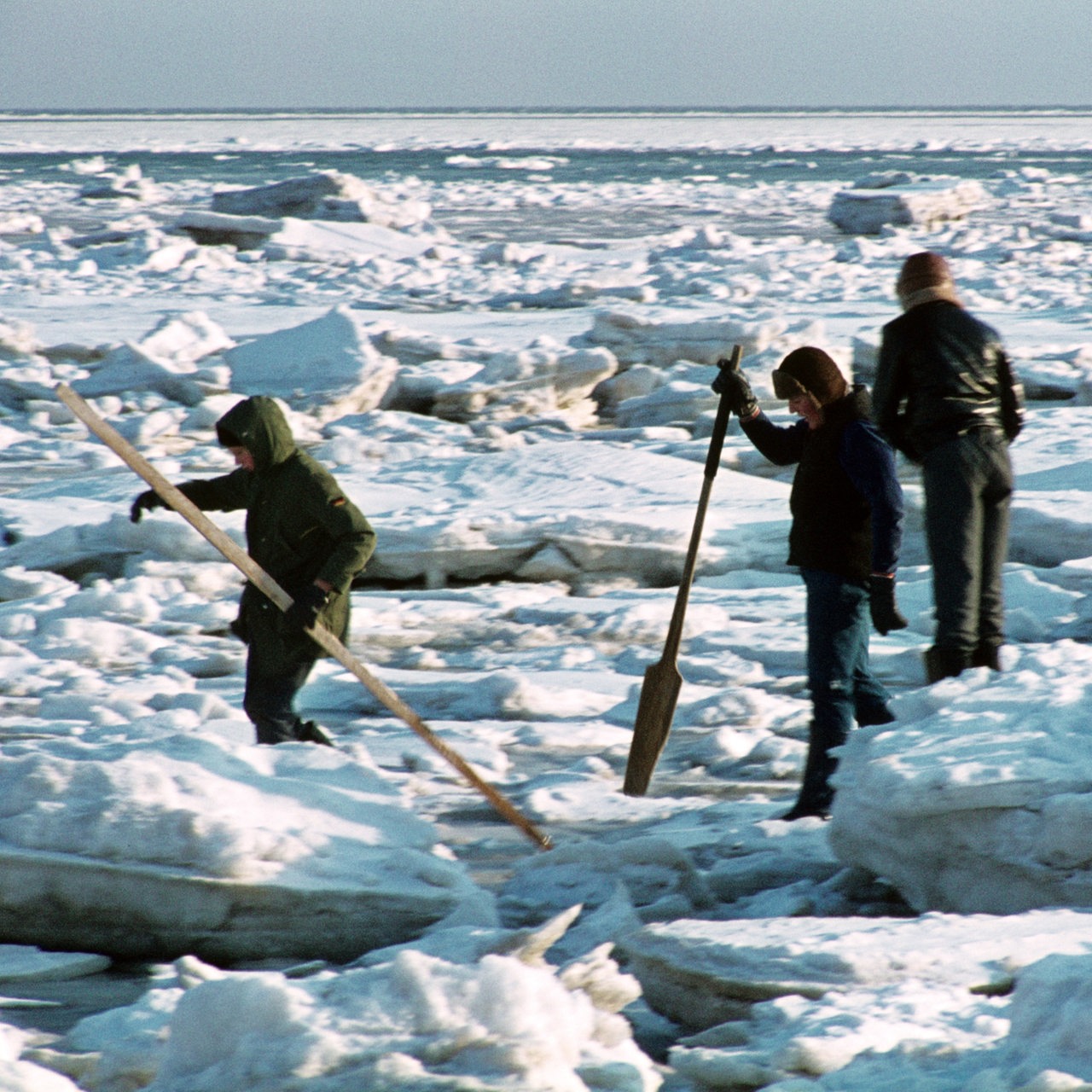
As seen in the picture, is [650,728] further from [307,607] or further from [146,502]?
[146,502]

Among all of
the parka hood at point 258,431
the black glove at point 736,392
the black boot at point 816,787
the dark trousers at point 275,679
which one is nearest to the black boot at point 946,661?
the black boot at point 816,787

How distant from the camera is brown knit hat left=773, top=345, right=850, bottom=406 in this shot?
383 centimetres

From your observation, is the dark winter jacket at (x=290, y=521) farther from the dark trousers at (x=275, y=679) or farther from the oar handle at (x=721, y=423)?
the oar handle at (x=721, y=423)

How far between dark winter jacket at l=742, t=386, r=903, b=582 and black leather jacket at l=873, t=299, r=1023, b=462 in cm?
37

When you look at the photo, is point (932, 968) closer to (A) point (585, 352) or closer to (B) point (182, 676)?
(B) point (182, 676)

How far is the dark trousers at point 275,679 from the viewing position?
425 centimetres

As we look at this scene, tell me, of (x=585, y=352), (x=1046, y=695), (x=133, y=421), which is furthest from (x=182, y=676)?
(x=585, y=352)

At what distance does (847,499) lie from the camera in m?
3.87

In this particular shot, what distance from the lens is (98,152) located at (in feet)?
190

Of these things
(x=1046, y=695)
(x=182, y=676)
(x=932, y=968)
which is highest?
(x=1046, y=695)

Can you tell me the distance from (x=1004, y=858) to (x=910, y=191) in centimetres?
2399

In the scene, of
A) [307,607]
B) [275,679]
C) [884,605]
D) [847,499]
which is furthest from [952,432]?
[275,679]

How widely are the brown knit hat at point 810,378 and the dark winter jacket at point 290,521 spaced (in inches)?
44.6

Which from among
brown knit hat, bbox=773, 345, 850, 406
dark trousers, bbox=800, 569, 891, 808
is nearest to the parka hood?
brown knit hat, bbox=773, 345, 850, 406
